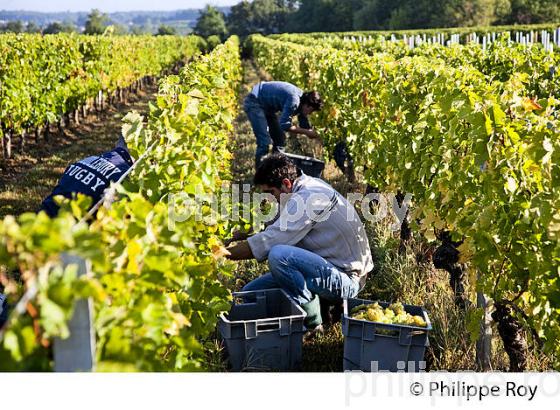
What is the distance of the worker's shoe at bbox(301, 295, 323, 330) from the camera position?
426 centimetres

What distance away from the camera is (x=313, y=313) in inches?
169

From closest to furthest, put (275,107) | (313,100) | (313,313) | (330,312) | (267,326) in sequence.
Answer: (267,326), (313,313), (330,312), (313,100), (275,107)

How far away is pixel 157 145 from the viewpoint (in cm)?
357

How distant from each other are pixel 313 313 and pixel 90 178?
5.07 ft

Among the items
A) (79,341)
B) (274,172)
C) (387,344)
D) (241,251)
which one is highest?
(274,172)

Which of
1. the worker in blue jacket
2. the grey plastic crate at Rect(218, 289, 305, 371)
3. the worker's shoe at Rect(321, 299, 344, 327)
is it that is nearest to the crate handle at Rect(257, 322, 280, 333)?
the grey plastic crate at Rect(218, 289, 305, 371)

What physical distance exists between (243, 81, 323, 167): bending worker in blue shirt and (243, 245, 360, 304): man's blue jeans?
13.6 ft

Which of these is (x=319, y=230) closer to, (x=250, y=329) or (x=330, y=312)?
(x=330, y=312)

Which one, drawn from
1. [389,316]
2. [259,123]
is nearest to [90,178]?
[389,316]

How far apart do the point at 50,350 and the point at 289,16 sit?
3738 inches

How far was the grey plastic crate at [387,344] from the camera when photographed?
362 cm

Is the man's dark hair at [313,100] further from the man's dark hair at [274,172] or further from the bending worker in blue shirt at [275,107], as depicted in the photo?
the man's dark hair at [274,172]

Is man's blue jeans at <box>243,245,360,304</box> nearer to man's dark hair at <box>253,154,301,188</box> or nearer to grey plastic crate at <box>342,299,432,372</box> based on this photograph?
man's dark hair at <box>253,154,301,188</box>

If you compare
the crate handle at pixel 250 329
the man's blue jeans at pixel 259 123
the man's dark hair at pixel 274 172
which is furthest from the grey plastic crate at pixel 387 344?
the man's blue jeans at pixel 259 123
